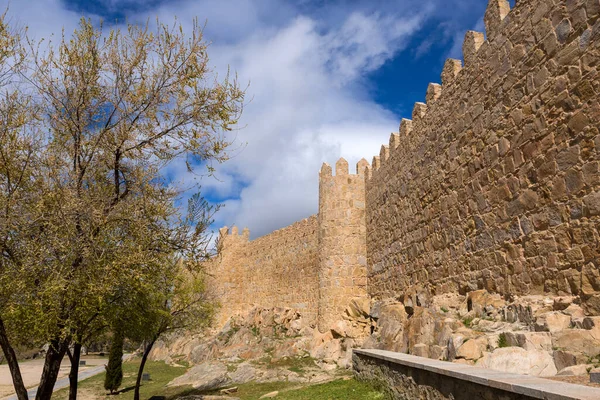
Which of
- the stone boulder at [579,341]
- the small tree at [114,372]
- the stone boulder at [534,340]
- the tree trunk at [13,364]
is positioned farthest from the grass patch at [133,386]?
the stone boulder at [579,341]

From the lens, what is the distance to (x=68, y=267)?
7.39 metres

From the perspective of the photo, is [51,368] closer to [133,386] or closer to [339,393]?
[339,393]

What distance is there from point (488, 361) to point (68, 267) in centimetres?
621

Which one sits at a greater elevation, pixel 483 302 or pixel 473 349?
pixel 483 302

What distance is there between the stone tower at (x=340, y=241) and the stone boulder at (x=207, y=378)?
13.3ft

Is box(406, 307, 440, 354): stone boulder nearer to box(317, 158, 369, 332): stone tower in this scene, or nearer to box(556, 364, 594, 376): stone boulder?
box(556, 364, 594, 376): stone boulder

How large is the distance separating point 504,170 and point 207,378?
1326cm

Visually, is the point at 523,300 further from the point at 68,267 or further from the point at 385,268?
the point at 385,268

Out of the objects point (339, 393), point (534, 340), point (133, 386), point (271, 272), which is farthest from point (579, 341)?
point (271, 272)

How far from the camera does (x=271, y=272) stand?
2552cm

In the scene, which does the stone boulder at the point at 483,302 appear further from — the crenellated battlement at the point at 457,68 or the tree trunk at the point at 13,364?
the tree trunk at the point at 13,364

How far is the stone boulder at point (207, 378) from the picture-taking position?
52.5 feet

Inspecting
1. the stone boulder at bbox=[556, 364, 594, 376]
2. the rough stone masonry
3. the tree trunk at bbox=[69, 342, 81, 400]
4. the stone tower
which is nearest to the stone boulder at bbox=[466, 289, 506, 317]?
Result: the rough stone masonry

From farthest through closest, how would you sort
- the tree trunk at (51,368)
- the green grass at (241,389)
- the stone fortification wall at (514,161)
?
the green grass at (241,389)
the tree trunk at (51,368)
the stone fortification wall at (514,161)
